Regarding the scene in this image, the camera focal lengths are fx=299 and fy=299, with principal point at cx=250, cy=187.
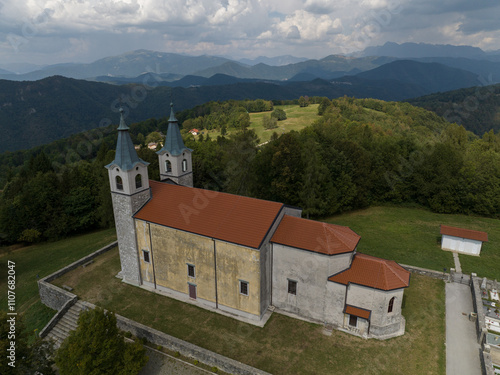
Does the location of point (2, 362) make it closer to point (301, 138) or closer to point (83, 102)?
point (301, 138)

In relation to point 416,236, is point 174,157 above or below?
above

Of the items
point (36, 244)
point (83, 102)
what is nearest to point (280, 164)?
point (36, 244)

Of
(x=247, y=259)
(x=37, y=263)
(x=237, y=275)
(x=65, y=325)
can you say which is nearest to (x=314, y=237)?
(x=247, y=259)

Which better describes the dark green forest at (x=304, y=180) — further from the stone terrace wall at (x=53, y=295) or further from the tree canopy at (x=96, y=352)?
the tree canopy at (x=96, y=352)

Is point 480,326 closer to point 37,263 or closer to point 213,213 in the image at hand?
point 213,213

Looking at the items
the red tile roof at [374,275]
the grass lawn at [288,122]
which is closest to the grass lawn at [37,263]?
the red tile roof at [374,275]

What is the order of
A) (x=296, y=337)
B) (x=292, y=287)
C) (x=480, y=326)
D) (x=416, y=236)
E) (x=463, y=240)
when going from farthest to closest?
1. (x=416, y=236)
2. (x=463, y=240)
3. (x=292, y=287)
4. (x=296, y=337)
5. (x=480, y=326)

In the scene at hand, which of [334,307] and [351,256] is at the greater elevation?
[351,256]
